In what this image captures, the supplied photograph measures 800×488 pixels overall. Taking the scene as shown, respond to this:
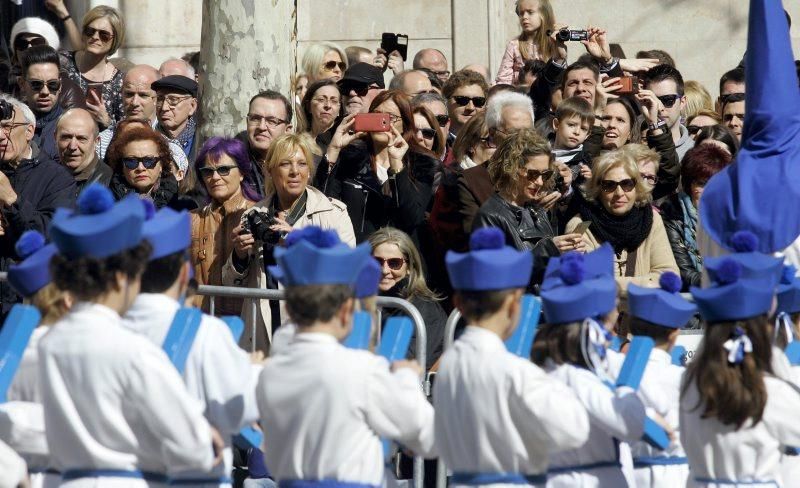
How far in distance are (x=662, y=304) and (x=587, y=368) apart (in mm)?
564

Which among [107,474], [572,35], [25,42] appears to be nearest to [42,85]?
[25,42]

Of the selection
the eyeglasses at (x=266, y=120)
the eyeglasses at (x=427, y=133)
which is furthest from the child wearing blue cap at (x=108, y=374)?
the eyeglasses at (x=427, y=133)

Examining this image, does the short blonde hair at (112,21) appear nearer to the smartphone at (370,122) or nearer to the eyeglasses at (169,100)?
the eyeglasses at (169,100)

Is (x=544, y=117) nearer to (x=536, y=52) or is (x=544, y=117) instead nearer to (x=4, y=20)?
(x=536, y=52)

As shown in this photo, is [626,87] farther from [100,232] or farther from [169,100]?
[100,232]

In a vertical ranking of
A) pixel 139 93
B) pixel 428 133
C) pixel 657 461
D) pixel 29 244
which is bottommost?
pixel 657 461

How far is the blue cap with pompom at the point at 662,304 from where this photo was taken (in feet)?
23.4

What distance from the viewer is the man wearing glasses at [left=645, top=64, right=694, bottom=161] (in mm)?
10883

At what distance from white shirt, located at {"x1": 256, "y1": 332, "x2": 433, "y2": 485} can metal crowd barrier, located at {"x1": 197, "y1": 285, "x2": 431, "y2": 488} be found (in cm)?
202

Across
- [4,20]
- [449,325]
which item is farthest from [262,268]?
[4,20]

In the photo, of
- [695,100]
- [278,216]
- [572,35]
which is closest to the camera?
[278,216]

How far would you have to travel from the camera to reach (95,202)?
600 centimetres

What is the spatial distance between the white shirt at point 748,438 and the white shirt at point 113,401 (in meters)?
1.81

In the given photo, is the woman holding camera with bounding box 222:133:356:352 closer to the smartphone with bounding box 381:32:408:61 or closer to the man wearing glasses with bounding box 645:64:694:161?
the man wearing glasses with bounding box 645:64:694:161
